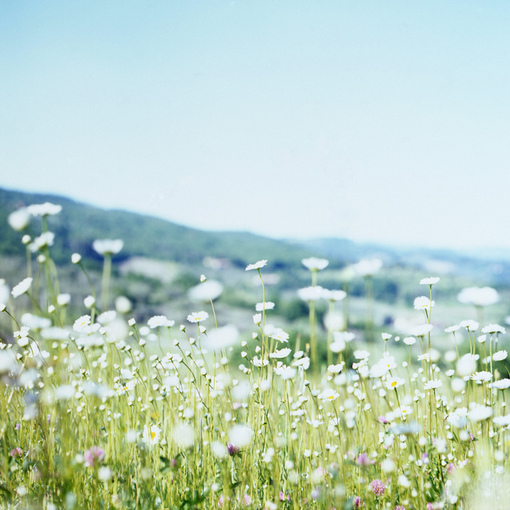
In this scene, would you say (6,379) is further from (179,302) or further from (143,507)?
(179,302)

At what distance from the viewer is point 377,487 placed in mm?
1278

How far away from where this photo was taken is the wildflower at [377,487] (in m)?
1.27

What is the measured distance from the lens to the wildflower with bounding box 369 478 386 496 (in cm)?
127

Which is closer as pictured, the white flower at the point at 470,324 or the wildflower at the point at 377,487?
the wildflower at the point at 377,487

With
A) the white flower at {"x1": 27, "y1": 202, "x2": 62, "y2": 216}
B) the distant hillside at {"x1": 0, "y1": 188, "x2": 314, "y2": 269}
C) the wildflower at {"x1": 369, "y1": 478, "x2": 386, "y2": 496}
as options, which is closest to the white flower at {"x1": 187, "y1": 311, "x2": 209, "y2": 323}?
the white flower at {"x1": 27, "y1": 202, "x2": 62, "y2": 216}

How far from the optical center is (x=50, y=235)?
4.08 feet

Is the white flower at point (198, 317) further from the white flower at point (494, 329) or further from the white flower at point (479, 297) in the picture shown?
the white flower at point (494, 329)

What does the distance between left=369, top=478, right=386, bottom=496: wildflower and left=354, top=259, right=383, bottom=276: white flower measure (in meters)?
0.62

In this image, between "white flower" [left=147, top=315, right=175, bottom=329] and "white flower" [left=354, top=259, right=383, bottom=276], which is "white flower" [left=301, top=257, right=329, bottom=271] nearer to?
"white flower" [left=354, top=259, right=383, bottom=276]

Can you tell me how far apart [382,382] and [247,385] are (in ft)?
1.75

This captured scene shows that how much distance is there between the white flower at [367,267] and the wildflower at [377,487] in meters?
0.62

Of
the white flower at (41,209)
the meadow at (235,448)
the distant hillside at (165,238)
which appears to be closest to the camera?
the meadow at (235,448)

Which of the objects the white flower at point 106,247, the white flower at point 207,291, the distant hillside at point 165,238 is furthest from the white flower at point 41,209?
the distant hillside at point 165,238

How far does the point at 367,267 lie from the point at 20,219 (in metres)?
1.01
